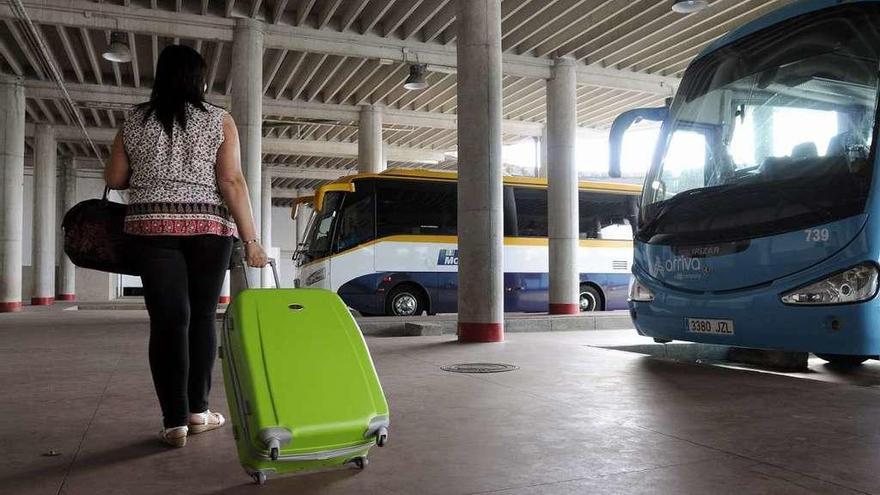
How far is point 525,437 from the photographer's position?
340cm

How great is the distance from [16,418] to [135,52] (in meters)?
14.9

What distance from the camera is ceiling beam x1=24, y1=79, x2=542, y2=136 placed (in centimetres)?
1900

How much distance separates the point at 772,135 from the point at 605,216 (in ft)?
39.9

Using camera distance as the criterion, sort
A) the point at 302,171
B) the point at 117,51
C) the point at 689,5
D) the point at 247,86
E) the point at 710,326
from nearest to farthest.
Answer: the point at 710,326, the point at 689,5, the point at 117,51, the point at 247,86, the point at 302,171

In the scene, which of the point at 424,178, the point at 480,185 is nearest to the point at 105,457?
the point at 480,185

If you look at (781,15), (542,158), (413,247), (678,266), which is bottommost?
(678,266)

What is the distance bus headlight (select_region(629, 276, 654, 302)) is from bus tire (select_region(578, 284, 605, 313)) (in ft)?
35.8

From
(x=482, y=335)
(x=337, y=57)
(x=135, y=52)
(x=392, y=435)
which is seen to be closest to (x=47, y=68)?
(x=135, y=52)

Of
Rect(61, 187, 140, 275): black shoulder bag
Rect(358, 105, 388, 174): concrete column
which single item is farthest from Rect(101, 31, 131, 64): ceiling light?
Rect(61, 187, 140, 275): black shoulder bag

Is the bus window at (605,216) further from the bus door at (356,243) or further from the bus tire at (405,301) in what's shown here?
the bus door at (356,243)

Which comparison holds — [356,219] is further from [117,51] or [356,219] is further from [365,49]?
[117,51]

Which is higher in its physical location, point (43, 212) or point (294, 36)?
point (294, 36)

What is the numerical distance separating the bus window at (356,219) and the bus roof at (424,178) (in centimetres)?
26

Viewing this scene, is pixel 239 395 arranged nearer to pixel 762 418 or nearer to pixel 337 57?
pixel 762 418
